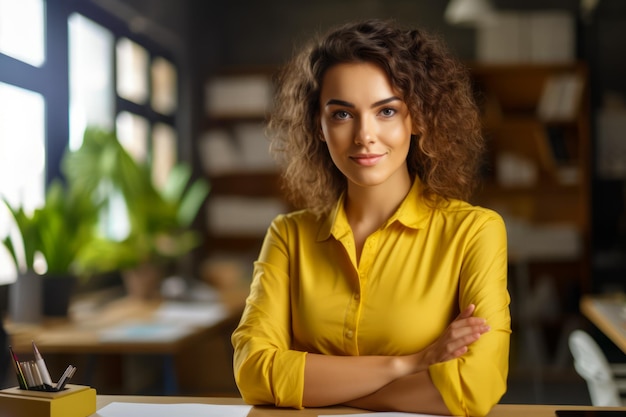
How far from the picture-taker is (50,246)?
11.8ft

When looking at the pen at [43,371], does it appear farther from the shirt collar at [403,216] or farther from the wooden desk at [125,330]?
the wooden desk at [125,330]

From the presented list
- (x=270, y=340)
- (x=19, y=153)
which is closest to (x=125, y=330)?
(x=19, y=153)

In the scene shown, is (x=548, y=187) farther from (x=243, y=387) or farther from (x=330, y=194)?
(x=243, y=387)

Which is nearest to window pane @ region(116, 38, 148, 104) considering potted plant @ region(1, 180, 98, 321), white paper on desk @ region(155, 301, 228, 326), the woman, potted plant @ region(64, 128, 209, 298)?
potted plant @ region(64, 128, 209, 298)

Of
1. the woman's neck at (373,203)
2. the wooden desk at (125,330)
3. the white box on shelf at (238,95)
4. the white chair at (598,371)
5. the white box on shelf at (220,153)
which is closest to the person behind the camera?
the woman's neck at (373,203)

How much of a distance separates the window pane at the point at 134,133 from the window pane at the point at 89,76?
251mm

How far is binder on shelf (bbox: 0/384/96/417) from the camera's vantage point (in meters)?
1.45

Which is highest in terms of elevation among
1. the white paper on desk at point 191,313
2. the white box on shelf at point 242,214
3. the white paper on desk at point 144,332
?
the white box on shelf at point 242,214

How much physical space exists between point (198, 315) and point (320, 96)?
91.6 inches

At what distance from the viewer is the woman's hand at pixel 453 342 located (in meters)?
1.55

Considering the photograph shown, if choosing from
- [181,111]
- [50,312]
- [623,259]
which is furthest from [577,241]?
[50,312]

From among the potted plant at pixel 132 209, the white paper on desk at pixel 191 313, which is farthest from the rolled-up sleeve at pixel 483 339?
the potted plant at pixel 132 209

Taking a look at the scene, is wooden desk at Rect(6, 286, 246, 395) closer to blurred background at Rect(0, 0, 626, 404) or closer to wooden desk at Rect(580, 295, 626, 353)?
blurred background at Rect(0, 0, 626, 404)

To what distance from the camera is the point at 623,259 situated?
20.6 feet
